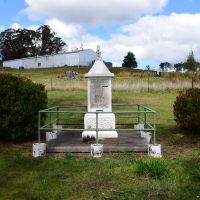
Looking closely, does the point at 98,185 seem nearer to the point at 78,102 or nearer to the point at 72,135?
the point at 72,135

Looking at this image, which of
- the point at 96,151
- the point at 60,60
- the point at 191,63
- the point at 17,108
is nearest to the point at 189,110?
the point at 96,151

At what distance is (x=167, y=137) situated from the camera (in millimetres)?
12945

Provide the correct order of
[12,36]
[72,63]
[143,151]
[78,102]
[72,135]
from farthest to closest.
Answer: [12,36] → [72,63] → [78,102] → [72,135] → [143,151]

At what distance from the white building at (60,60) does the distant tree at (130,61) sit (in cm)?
733

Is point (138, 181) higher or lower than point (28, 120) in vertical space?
lower

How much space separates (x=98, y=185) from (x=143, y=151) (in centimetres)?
328

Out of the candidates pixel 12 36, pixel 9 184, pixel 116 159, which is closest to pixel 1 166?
pixel 9 184

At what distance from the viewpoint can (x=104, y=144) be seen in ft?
36.9

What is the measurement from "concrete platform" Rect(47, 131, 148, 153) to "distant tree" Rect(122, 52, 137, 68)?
8831cm

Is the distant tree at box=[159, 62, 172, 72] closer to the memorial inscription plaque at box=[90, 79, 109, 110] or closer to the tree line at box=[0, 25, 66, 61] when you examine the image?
the tree line at box=[0, 25, 66, 61]

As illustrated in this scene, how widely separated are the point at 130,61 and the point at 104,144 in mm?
91127

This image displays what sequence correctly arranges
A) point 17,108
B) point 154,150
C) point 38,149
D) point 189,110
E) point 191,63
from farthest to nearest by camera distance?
point 191,63 < point 189,110 < point 17,108 < point 38,149 < point 154,150

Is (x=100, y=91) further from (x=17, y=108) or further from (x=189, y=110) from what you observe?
(x=189, y=110)

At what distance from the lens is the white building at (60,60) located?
102000 mm
